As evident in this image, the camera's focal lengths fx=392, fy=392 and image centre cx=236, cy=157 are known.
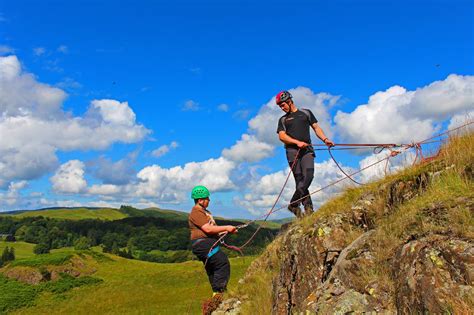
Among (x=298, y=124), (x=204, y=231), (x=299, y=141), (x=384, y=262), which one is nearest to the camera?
(x=384, y=262)

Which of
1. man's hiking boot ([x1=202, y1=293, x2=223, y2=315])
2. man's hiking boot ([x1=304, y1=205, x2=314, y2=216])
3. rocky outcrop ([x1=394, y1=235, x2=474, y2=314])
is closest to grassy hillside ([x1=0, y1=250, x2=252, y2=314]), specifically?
man's hiking boot ([x1=202, y1=293, x2=223, y2=315])

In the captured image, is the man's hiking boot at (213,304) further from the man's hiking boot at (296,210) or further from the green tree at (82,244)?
the green tree at (82,244)

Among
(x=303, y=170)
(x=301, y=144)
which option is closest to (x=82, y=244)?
(x=303, y=170)

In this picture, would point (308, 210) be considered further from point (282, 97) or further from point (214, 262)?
point (282, 97)

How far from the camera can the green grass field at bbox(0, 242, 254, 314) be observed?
81.4ft

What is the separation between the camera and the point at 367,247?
6285 mm

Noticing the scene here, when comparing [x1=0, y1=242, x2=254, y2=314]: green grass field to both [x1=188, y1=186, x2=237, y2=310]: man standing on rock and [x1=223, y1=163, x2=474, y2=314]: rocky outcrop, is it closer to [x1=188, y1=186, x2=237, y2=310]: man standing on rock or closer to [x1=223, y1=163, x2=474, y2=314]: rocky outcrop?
[x1=188, y1=186, x2=237, y2=310]: man standing on rock

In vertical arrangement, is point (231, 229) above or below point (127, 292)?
above

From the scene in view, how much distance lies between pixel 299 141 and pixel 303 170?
764 millimetres

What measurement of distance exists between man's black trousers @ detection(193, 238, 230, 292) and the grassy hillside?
12680 mm

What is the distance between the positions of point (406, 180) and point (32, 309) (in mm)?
30002

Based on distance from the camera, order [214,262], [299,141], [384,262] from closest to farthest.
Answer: [384,262] < [214,262] < [299,141]

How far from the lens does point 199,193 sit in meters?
9.62

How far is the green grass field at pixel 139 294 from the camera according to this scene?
81.4 feet
